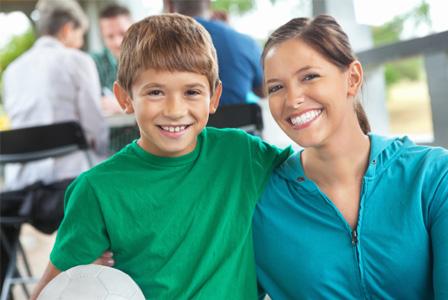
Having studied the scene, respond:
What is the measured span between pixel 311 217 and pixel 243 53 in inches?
46.6

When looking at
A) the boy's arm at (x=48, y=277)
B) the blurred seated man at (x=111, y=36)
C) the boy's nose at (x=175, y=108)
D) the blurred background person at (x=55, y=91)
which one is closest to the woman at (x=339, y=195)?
the boy's nose at (x=175, y=108)

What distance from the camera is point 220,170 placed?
129 centimetres

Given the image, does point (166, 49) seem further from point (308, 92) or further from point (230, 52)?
point (230, 52)

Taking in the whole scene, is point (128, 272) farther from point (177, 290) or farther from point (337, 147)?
point (337, 147)

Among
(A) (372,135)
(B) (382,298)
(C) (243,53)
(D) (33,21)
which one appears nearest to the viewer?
(B) (382,298)

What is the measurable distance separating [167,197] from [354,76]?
516 mm

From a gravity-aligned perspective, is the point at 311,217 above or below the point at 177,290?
above

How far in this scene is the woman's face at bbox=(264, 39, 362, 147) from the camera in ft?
3.88

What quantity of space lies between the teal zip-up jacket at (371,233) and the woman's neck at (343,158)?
0.11 feet

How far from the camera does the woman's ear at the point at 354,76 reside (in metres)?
1.22

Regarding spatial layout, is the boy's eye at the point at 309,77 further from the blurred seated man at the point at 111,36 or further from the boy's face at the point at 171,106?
the blurred seated man at the point at 111,36

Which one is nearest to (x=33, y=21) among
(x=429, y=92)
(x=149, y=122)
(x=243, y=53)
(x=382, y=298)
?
(x=243, y=53)

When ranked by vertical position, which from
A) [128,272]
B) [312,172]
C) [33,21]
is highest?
[33,21]

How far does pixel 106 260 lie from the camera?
1.25 m
